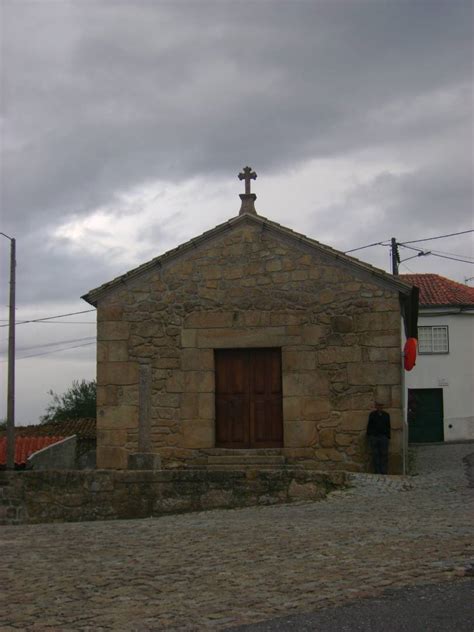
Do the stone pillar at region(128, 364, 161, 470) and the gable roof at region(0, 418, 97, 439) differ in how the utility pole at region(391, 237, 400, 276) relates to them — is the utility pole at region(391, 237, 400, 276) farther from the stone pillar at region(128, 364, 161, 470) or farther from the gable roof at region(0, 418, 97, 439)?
the stone pillar at region(128, 364, 161, 470)

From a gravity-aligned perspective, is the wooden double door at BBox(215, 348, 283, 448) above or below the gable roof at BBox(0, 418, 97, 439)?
above

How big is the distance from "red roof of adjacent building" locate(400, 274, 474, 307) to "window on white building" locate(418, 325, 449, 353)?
99cm

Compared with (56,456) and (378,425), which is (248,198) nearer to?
(378,425)

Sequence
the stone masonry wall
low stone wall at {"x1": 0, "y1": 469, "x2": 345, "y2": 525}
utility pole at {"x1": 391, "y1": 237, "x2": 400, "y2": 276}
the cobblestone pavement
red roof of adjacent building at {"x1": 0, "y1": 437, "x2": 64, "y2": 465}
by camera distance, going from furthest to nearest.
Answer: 1. utility pole at {"x1": 391, "y1": 237, "x2": 400, "y2": 276}
2. red roof of adjacent building at {"x1": 0, "y1": 437, "x2": 64, "y2": 465}
3. the stone masonry wall
4. low stone wall at {"x1": 0, "y1": 469, "x2": 345, "y2": 525}
5. the cobblestone pavement

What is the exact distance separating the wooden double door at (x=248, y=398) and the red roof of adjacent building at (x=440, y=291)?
16.6 meters

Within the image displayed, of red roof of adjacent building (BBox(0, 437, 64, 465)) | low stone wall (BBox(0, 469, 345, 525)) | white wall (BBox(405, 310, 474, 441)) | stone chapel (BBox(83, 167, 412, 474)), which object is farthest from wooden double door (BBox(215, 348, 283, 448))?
white wall (BBox(405, 310, 474, 441))

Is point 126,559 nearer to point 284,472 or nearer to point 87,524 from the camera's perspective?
point 87,524

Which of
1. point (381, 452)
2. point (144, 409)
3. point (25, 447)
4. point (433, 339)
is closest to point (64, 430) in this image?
point (25, 447)

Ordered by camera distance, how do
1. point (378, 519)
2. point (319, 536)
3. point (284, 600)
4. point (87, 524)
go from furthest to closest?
1. point (87, 524)
2. point (378, 519)
3. point (319, 536)
4. point (284, 600)

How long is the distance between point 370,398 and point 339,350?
1.05 meters

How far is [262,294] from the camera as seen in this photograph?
15156mm

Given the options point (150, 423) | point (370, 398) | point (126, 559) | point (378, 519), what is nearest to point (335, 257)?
point (370, 398)

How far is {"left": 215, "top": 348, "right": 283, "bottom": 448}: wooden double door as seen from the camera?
14.9 m

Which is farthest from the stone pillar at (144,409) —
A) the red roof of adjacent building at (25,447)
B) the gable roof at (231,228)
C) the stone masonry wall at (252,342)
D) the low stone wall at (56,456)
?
the red roof of adjacent building at (25,447)
